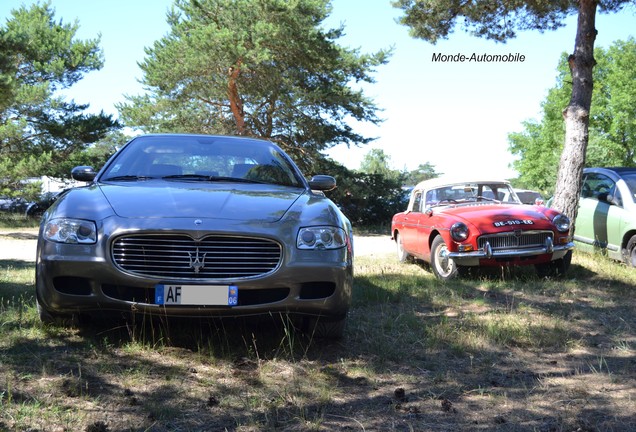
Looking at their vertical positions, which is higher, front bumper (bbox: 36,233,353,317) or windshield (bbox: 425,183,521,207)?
windshield (bbox: 425,183,521,207)

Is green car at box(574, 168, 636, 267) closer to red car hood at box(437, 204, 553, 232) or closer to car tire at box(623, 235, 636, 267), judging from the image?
car tire at box(623, 235, 636, 267)

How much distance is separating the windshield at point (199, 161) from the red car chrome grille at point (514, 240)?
3.07 m

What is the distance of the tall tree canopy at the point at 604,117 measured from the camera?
140 feet

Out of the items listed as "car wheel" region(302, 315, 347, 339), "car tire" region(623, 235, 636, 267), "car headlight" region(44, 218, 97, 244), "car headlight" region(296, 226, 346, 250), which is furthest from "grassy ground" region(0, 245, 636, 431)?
"car tire" region(623, 235, 636, 267)

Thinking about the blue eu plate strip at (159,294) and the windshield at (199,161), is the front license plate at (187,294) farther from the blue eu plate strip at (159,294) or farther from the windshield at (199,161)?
the windshield at (199,161)

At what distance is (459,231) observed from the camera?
7.42m

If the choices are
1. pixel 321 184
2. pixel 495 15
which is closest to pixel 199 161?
pixel 321 184

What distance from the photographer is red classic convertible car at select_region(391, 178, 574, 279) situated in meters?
7.33

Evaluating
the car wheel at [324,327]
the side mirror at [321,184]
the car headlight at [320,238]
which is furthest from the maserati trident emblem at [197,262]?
the side mirror at [321,184]

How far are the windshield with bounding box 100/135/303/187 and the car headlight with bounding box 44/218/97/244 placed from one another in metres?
0.96

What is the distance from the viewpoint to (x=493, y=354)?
4.29 m

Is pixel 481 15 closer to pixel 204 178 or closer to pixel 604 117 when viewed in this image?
pixel 204 178

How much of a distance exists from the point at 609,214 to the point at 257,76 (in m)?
14.8

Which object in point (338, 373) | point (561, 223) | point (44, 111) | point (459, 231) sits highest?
point (44, 111)
